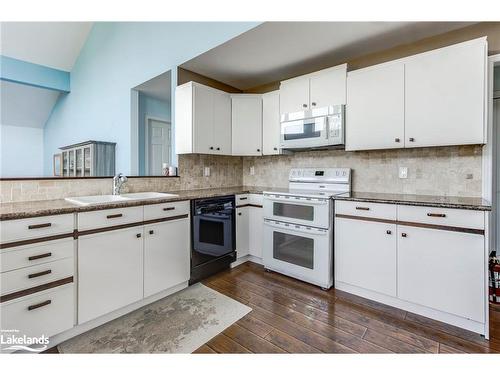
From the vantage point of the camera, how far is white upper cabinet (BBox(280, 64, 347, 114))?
8.50 feet

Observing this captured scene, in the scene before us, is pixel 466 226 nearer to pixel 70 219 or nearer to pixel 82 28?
pixel 70 219

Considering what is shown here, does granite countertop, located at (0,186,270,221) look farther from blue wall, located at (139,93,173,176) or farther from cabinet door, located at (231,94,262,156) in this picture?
blue wall, located at (139,93,173,176)

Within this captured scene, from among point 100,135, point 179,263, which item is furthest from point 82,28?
point 179,263

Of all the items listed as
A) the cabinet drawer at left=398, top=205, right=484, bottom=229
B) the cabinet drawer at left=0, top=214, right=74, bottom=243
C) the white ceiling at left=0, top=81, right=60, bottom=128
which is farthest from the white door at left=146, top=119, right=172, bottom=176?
the cabinet drawer at left=398, top=205, right=484, bottom=229

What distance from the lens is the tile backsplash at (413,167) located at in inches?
86.4

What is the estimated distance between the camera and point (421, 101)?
2156 mm

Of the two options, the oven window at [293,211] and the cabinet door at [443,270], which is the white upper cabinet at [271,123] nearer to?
the oven window at [293,211]

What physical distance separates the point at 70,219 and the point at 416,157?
2.99 metres

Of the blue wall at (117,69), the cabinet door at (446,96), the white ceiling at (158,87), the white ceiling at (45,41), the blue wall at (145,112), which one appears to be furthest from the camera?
the white ceiling at (45,41)

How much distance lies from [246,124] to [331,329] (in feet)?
8.21

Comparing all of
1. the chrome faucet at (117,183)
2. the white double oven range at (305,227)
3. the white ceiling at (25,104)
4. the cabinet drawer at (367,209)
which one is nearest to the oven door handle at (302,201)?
the white double oven range at (305,227)

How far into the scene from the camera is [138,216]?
204 centimetres

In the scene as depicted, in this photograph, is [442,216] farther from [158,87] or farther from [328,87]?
[158,87]

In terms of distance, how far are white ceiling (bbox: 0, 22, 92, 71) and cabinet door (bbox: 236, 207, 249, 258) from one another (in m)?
4.84
